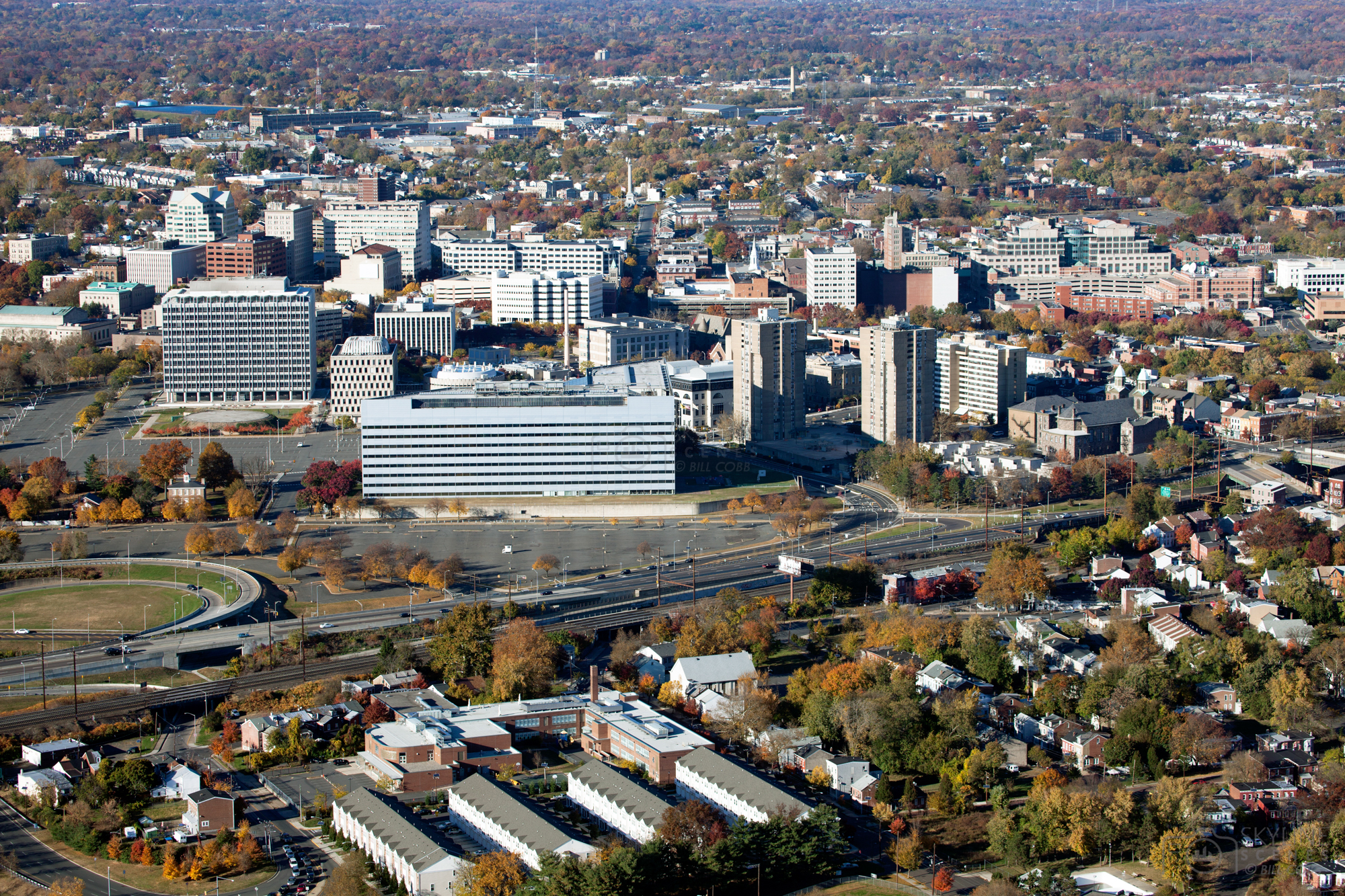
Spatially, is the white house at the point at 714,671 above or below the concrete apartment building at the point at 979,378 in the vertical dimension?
below

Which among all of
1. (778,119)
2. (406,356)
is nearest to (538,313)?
(406,356)

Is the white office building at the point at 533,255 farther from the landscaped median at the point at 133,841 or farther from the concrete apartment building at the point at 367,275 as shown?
the landscaped median at the point at 133,841

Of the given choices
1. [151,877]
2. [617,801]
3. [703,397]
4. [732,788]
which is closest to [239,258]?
[703,397]

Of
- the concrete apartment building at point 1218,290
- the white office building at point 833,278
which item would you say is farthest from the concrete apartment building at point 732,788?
the concrete apartment building at point 1218,290

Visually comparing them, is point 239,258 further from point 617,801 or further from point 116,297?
point 617,801

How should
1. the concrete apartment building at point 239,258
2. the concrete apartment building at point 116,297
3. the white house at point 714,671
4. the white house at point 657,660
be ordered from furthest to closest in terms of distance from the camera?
the concrete apartment building at point 239,258 → the concrete apartment building at point 116,297 → the white house at point 657,660 → the white house at point 714,671

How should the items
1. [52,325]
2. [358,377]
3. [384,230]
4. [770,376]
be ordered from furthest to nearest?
[384,230], [52,325], [358,377], [770,376]

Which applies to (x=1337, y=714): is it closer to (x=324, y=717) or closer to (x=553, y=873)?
(x=553, y=873)
